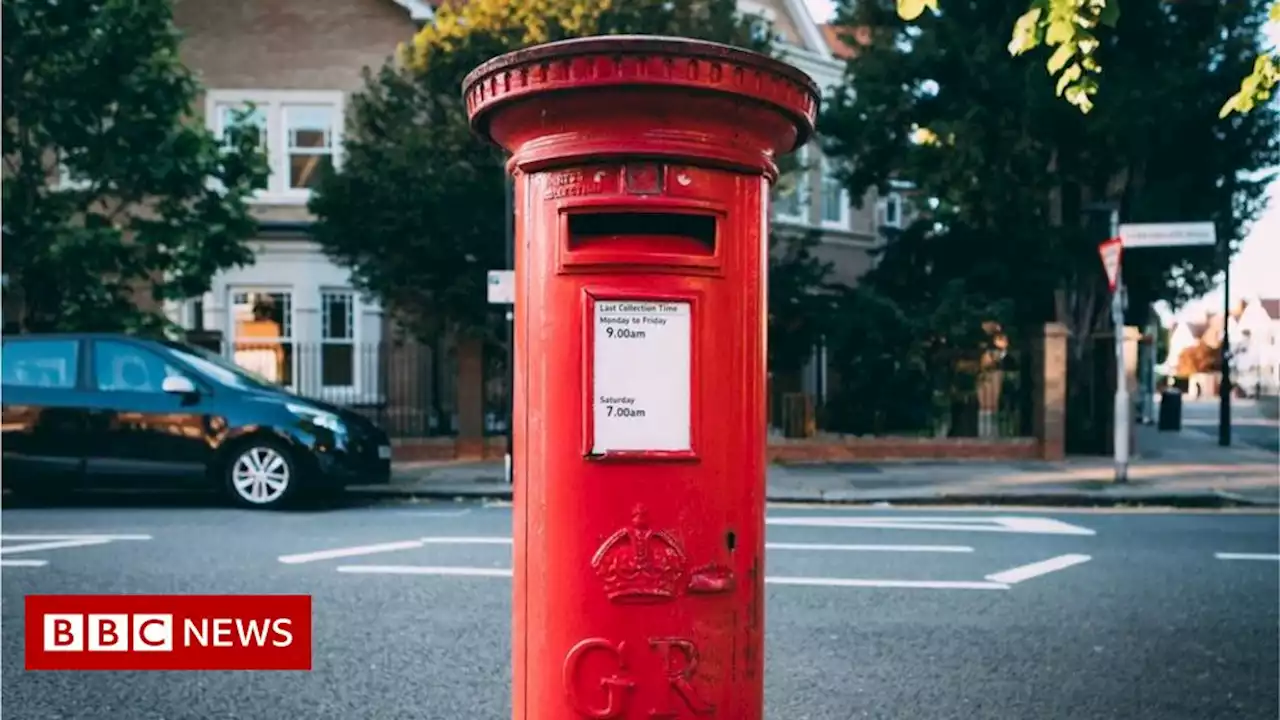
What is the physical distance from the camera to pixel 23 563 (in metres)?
6.89

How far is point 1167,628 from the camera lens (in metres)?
5.48

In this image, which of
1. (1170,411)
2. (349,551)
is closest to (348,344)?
(349,551)

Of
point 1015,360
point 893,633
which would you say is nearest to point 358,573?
point 893,633

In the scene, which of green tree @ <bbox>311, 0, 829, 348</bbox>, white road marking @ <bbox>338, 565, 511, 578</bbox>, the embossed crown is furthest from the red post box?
green tree @ <bbox>311, 0, 829, 348</bbox>

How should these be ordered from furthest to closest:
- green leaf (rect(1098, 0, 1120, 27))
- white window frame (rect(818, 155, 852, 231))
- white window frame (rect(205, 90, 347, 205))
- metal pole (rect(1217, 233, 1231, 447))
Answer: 1. white window frame (rect(818, 155, 852, 231))
2. white window frame (rect(205, 90, 347, 205))
3. metal pole (rect(1217, 233, 1231, 447))
4. green leaf (rect(1098, 0, 1120, 27))

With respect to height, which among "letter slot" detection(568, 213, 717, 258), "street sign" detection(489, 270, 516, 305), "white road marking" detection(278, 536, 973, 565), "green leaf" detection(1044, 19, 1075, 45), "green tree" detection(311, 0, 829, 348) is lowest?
"white road marking" detection(278, 536, 973, 565)

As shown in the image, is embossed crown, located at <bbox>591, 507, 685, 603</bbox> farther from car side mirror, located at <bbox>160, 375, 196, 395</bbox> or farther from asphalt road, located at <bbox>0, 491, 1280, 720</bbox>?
car side mirror, located at <bbox>160, 375, 196, 395</bbox>

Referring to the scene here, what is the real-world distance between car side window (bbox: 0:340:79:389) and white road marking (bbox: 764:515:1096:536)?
6615mm

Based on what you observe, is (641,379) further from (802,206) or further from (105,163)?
(802,206)

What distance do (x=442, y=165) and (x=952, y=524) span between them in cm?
785

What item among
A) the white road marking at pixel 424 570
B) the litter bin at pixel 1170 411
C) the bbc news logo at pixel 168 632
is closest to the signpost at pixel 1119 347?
the white road marking at pixel 424 570

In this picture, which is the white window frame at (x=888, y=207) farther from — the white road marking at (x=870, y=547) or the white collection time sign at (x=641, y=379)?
the white collection time sign at (x=641, y=379)

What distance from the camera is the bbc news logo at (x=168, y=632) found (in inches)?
191

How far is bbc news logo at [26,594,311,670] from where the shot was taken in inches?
191
